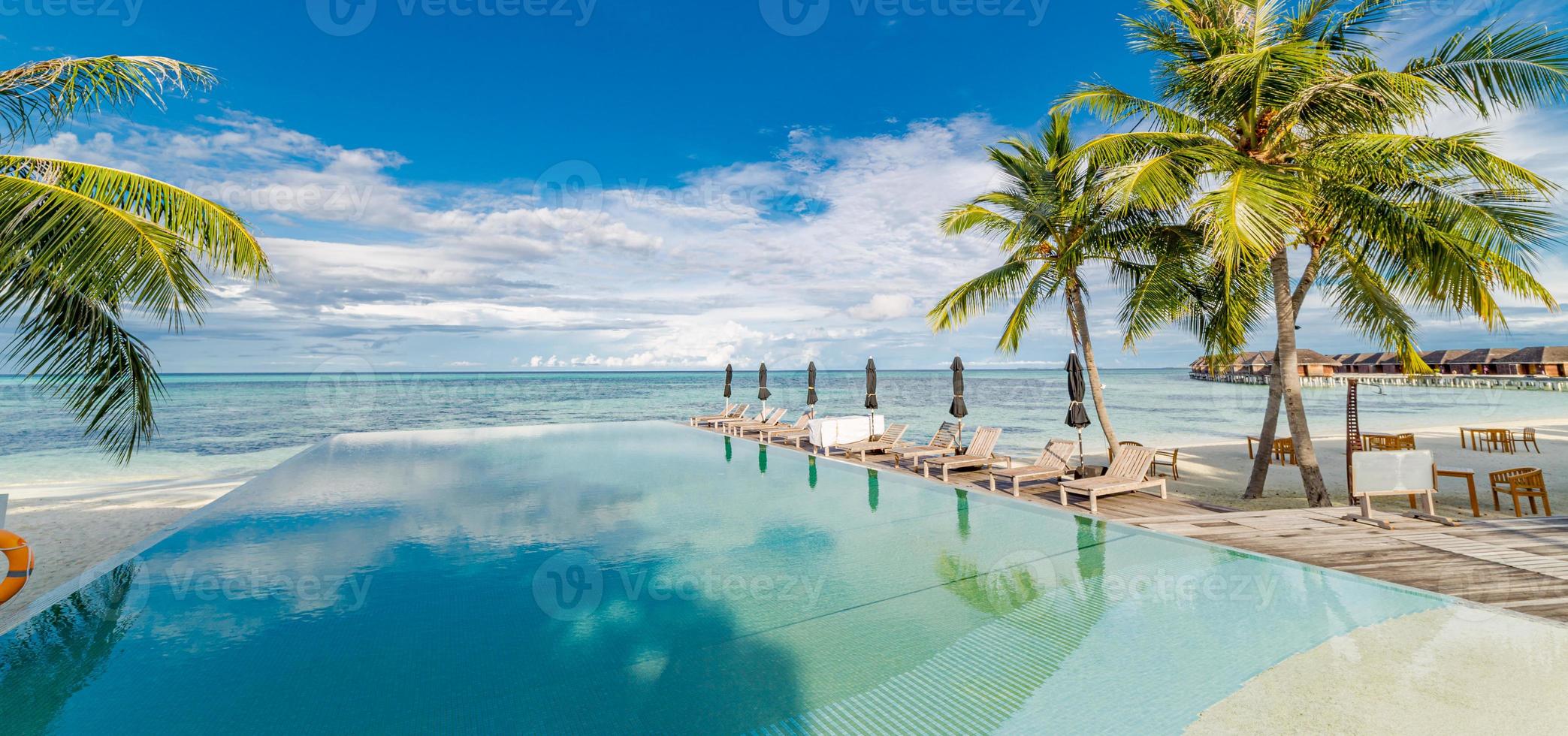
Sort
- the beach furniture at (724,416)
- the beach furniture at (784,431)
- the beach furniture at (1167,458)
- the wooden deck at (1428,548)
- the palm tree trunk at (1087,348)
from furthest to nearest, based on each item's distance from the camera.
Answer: the beach furniture at (724,416)
the beach furniture at (784,431)
the beach furniture at (1167,458)
the palm tree trunk at (1087,348)
the wooden deck at (1428,548)

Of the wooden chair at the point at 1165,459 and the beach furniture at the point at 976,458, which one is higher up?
the beach furniture at the point at 976,458

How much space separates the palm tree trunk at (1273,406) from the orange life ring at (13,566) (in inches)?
489

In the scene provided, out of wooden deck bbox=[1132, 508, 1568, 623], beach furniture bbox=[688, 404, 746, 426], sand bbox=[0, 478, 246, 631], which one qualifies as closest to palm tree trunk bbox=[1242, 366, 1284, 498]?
wooden deck bbox=[1132, 508, 1568, 623]

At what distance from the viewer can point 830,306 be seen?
44.0 meters

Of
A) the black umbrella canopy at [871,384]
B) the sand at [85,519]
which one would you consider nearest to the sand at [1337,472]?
the black umbrella canopy at [871,384]

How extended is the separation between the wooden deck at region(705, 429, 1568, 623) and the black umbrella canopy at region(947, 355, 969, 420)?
4188mm

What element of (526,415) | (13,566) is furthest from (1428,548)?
(526,415)

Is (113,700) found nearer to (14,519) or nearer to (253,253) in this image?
(253,253)

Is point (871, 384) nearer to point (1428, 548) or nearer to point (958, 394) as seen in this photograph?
point (958, 394)

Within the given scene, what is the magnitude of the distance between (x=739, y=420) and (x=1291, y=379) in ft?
41.8

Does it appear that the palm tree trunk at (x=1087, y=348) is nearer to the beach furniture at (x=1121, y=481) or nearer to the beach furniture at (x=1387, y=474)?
the beach furniture at (x=1121, y=481)

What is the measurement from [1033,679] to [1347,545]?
3.90 meters

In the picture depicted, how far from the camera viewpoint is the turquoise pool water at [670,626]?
3.26 m

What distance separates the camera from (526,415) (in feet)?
119
